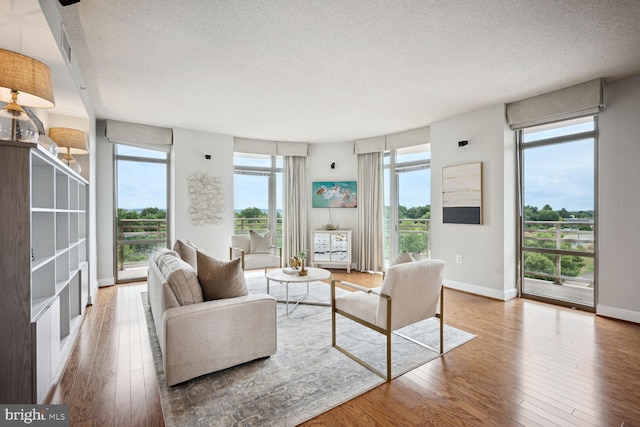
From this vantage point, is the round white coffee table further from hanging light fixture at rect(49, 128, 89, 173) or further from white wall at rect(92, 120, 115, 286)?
white wall at rect(92, 120, 115, 286)

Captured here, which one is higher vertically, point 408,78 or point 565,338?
point 408,78

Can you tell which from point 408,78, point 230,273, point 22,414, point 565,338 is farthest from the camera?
point 408,78

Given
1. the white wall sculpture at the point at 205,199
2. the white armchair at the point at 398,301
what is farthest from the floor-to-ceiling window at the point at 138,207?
the white armchair at the point at 398,301

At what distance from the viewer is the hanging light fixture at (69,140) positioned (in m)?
3.24

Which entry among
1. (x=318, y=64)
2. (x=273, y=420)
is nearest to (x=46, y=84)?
(x=318, y=64)

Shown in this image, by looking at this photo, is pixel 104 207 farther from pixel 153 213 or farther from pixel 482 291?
pixel 482 291

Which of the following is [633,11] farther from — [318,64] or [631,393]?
[631,393]

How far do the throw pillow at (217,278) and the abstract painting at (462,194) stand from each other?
140 inches

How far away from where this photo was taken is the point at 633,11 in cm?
220

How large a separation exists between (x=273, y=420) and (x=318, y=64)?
2.98 m

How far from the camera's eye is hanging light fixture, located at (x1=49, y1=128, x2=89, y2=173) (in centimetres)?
324

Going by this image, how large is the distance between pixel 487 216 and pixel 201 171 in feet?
15.9

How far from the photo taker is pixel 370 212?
6.09 metres

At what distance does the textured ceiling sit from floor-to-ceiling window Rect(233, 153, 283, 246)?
80.6 inches
